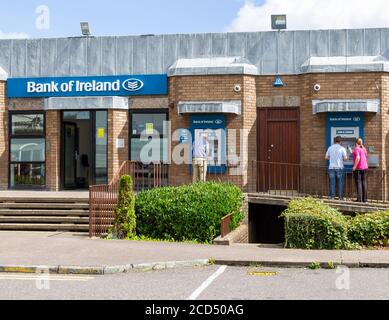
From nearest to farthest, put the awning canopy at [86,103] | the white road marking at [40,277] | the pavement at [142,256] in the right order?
→ 1. the white road marking at [40,277]
2. the pavement at [142,256]
3. the awning canopy at [86,103]

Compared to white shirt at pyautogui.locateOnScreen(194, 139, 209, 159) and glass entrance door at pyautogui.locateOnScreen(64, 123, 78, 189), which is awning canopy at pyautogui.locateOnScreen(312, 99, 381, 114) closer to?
white shirt at pyautogui.locateOnScreen(194, 139, 209, 159)

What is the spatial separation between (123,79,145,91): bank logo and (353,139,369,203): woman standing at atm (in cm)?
670

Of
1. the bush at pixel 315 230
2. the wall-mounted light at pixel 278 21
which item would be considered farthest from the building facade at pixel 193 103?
the bush at pixel 315 230

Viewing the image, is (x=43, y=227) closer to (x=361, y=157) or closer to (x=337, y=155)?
(x=337, y=155)

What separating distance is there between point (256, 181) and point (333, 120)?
2808 mm

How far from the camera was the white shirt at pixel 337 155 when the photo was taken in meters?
16.4

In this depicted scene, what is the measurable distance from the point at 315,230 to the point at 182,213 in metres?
2.97

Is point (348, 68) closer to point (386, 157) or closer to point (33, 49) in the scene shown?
point (386, 157)

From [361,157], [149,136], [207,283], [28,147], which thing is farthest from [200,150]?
[207,283]

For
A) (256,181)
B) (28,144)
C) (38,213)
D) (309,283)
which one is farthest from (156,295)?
(28,144)

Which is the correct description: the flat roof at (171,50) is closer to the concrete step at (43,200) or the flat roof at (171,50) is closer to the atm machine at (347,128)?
the atm machine at (347,128)

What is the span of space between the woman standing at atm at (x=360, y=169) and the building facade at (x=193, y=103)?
1.20 m
